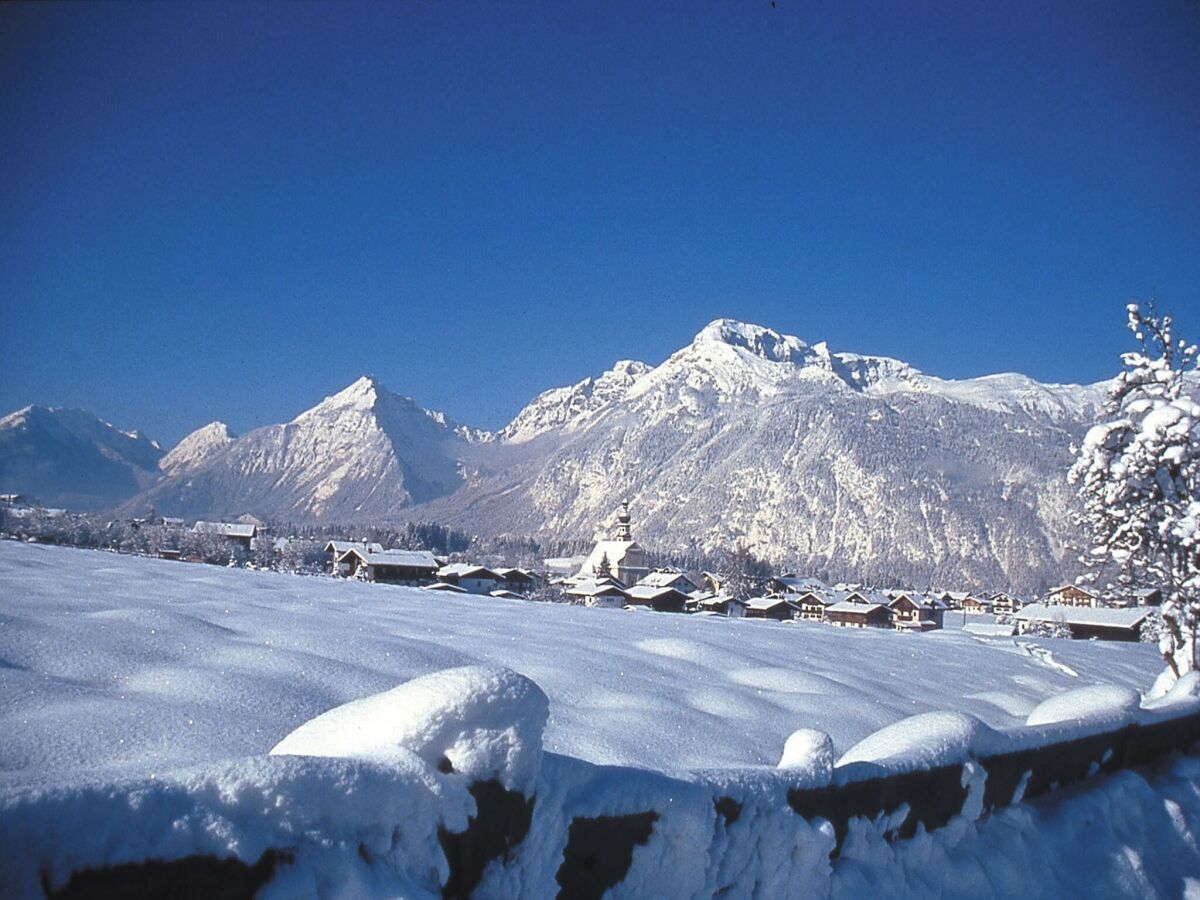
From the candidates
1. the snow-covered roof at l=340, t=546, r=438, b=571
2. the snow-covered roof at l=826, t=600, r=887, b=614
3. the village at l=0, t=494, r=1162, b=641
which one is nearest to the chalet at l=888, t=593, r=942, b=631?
the village at l=0, t=494, r=1162, b=641

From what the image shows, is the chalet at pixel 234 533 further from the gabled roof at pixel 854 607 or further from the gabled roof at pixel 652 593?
the gabled roof at pixel 854 607

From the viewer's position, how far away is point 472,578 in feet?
238

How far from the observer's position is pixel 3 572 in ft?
40.5

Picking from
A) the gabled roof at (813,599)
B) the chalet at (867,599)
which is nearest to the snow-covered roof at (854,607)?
the chalet at (867,599)

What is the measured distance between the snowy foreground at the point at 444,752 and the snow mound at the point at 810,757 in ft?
0.06

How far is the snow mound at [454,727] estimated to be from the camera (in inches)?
99.2

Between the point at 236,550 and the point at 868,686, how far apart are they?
270 ft

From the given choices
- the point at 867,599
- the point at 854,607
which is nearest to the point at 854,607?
the point at 854,607

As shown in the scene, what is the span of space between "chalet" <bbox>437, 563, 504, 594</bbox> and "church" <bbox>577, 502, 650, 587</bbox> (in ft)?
97.0

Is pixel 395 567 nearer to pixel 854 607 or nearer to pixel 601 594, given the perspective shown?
pixel 601 594

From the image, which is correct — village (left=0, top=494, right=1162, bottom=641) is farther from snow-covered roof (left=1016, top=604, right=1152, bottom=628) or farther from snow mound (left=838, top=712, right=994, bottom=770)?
snow mound (left=838, top=712, right=994, bottom=770)

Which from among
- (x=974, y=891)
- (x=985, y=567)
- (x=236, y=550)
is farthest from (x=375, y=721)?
(x=985, y=567)

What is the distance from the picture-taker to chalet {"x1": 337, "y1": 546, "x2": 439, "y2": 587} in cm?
6625

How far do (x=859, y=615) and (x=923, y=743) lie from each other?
7058 cm
